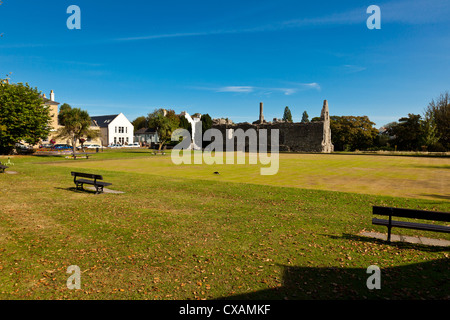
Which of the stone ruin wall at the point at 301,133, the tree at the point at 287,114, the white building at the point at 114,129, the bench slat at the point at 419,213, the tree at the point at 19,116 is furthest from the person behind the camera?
the tree at the point at 287,114

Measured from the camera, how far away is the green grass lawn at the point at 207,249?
4805 millimetres

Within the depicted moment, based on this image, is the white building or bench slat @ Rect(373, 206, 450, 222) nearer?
bench slat @ Rect(373, 206, 450, 222)

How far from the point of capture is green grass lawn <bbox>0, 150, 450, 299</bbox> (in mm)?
4805

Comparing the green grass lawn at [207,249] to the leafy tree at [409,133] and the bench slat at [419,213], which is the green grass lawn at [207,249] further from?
the leafy tree at [409,133]

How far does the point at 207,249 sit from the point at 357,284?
3334 millimetres

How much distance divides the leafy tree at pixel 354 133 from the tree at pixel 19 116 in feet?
223

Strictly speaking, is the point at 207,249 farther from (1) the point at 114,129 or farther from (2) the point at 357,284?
(1) the point at 114,129

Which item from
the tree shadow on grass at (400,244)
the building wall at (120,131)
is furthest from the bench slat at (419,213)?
the building wall at (120,131)

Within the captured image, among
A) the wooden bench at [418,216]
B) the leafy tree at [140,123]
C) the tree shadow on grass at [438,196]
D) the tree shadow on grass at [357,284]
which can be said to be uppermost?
the leafy tree at [140,123]

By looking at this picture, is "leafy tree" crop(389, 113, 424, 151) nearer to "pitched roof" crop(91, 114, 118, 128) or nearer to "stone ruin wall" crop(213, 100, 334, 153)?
"stone ruin wall" crop(213, 100, 334, 153)

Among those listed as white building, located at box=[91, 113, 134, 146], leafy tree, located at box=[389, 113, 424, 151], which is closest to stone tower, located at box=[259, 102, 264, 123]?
leafy tree, located at box=[389, 113, 424, 151]

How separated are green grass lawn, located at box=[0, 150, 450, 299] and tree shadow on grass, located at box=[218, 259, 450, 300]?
0.02 m

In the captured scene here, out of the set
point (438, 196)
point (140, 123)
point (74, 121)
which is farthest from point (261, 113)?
point (438, 196)

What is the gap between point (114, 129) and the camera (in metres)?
79.0
